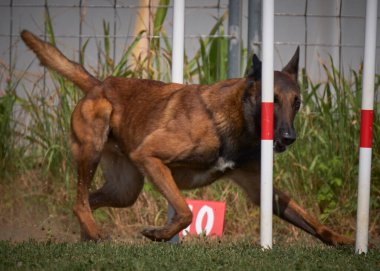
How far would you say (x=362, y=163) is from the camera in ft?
16.6

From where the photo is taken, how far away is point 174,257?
4.77 meters

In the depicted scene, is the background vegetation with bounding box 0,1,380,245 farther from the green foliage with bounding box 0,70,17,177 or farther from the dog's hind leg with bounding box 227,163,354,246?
the dog's hind leg with bounding box 227,163,354,246

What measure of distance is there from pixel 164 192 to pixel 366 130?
4.81 ft

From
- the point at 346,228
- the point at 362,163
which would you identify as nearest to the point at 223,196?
the point at 346,228

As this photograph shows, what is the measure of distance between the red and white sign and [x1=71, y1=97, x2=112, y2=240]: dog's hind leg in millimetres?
961

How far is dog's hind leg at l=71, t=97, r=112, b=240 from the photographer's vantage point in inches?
248

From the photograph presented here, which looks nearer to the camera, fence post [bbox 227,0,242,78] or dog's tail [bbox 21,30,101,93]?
dog's tail [bbox 21,30,101,93]

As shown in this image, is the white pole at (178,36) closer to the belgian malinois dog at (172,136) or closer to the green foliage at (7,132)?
the belgian malinois dog at (172,136)

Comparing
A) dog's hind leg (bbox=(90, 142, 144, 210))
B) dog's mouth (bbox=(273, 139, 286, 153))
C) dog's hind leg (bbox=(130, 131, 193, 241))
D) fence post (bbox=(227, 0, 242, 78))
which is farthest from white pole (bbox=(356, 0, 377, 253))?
fence post (bbox=(227, 0, 242, 78))

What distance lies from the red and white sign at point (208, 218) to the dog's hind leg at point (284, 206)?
0.72m

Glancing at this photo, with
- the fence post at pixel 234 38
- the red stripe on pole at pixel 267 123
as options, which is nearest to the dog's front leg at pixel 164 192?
the red stripe on pole at pixel 267 123

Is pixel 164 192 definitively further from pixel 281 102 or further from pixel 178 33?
pixel 178 33

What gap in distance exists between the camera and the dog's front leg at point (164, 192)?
17.7ft

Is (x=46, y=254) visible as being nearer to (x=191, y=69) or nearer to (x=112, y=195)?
(x=112, y=195)
